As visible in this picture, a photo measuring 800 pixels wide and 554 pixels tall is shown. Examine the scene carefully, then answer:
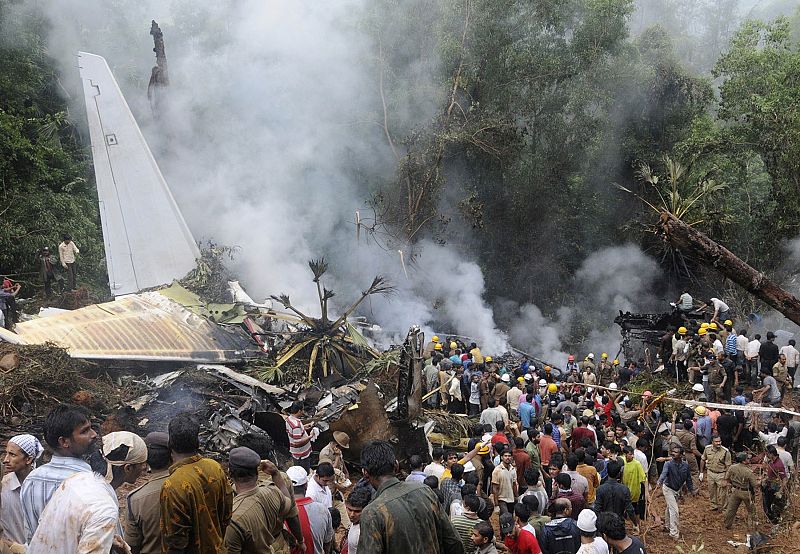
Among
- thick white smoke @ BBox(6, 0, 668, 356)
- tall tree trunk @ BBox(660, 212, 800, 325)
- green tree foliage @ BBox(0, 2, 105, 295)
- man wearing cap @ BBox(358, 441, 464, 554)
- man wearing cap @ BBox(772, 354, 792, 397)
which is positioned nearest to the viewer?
man wearing cap @ BBox(358, 441, 464, 554)

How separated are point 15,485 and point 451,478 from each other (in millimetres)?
3797

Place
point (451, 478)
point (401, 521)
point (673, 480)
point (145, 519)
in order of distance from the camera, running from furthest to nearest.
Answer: point (673, 480) < point (451, 478) < point (145, 519) < point (401, 521)

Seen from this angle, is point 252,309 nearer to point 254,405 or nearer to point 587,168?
point 254,405

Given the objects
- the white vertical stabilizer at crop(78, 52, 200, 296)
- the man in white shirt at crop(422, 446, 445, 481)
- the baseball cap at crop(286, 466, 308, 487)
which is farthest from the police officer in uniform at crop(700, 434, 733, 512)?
the white vertical stabilizer at crop(78, 52, 200, 296)

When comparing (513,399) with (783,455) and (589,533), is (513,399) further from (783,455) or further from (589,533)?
(589,533)

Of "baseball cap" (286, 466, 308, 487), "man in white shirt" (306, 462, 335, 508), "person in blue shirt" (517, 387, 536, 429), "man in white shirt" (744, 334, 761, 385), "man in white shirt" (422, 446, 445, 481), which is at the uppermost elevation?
"man in white shirt" (744, 334, 761, 385)

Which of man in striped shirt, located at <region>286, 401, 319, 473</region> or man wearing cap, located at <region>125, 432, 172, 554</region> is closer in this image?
man wearing cap, located at <region>125, 432, 172, 554</region>

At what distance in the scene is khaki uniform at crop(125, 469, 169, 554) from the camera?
3.52m

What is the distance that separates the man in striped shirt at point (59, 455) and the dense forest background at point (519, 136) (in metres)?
17.5

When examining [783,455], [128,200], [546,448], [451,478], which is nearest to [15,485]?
[451,478]

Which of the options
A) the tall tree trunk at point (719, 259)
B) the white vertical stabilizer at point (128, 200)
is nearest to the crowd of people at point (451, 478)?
the tall tree trunk at point (719, 259)

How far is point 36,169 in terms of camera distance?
1909 centimetres

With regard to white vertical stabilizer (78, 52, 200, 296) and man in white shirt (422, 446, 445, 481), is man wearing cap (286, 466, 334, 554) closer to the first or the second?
man in white shirt (422, 446, 445, 481)

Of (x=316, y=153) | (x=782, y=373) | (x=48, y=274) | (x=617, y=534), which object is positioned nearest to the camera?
(x=617, y=534)
